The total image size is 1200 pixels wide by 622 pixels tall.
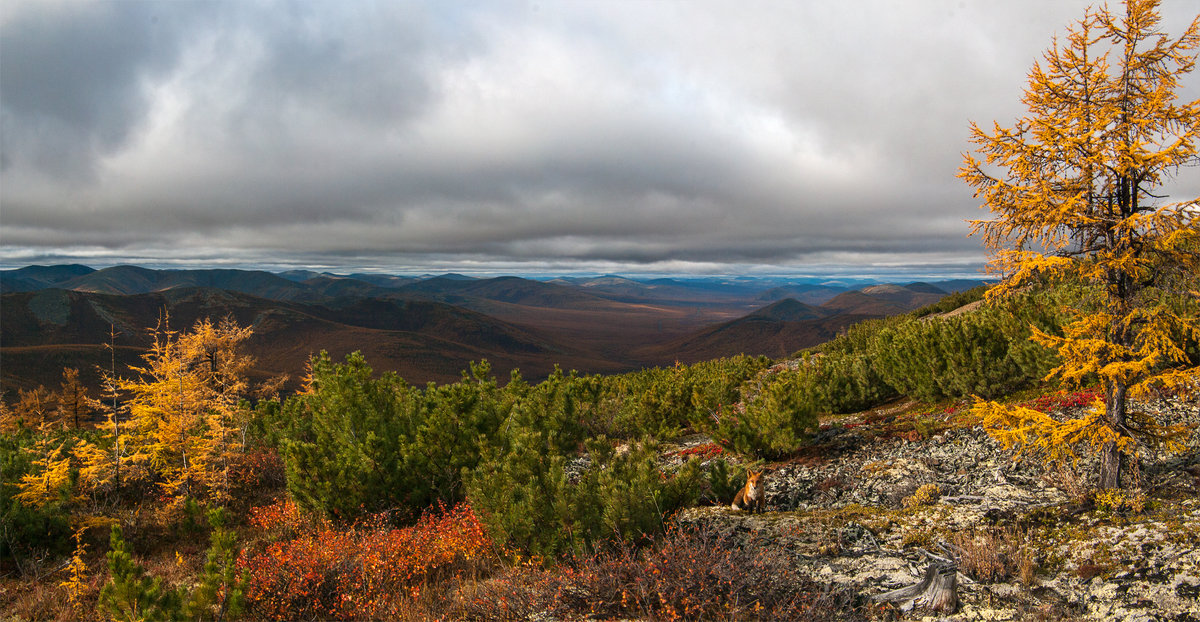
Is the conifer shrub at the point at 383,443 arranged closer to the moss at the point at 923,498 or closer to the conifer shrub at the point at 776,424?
the conifer shrub at the point at 776,424

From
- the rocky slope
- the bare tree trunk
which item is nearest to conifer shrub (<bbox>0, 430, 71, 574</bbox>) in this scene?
the rocky slope

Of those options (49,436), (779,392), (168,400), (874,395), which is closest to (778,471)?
(779,392)

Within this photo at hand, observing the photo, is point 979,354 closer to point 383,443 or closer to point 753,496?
point 753,496

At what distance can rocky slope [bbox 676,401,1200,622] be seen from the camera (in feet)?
17.3

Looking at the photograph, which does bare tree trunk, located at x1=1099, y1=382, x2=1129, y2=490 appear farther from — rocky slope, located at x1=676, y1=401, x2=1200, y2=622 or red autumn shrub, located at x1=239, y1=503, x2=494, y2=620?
red autumn shrub, located at x1=239, y1=503, x2=494, y2=620

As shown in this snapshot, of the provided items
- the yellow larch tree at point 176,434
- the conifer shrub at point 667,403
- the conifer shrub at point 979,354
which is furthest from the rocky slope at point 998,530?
the yellow larch tree at point 176,434

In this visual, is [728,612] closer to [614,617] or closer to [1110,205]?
[614,617]

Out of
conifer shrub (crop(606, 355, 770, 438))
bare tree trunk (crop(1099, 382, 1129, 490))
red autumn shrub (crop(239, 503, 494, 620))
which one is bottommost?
conifer shrub (crop(606, 355, 770, 438))

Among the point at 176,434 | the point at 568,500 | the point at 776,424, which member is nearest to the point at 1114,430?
the point at 776,424

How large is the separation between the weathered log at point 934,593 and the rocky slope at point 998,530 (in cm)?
9

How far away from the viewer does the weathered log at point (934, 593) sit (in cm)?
528

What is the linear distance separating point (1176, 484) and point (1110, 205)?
A: 14.5ft

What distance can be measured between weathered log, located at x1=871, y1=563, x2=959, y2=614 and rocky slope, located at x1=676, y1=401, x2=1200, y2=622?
91mm

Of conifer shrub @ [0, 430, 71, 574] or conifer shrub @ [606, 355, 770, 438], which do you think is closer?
conifer shrub @ [0, 430, 71, 574]
